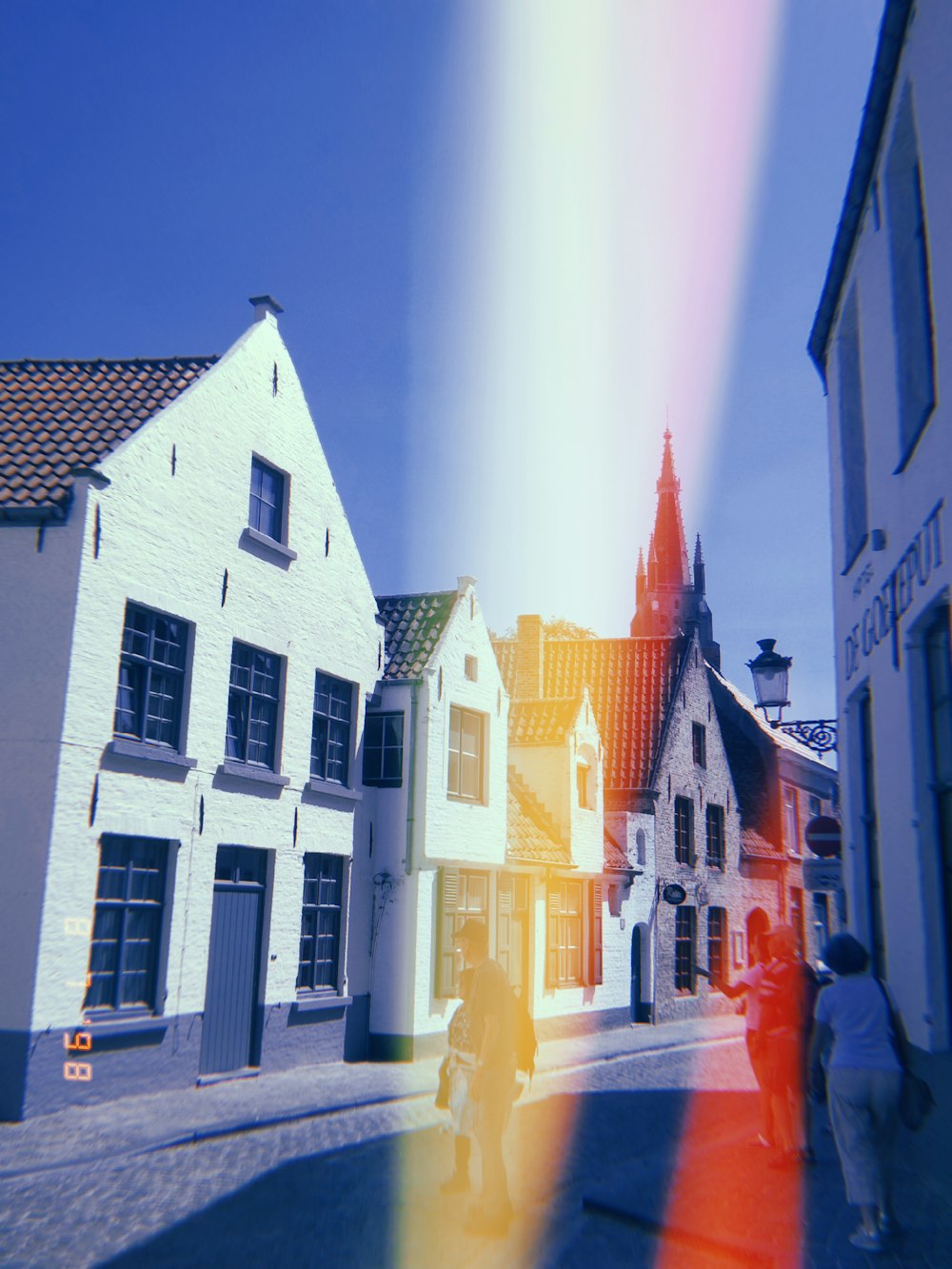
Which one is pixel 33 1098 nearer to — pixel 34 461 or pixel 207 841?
pixel 207 841

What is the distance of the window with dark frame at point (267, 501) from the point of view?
15.4m

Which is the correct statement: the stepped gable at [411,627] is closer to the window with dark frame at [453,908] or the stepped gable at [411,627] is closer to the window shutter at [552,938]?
the window with dark frame at [453,908]

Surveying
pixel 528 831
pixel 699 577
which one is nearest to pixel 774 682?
pixel 528 831

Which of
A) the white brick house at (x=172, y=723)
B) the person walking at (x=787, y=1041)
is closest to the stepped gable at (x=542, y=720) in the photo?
the white brick house at (x=172, y=723)

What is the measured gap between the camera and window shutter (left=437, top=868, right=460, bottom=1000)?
1792cm

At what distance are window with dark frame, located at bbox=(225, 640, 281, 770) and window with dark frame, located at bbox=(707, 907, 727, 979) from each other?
17323mm

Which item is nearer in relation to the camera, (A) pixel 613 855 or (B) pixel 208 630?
(B) pixel 208 630

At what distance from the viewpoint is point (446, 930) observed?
18234 mm

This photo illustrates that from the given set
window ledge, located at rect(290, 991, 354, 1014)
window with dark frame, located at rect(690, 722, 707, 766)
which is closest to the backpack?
window ledge, located at rect(290, 991, 354, 1014)

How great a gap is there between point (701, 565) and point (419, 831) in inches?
2649

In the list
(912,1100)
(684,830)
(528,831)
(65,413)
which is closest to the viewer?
(912,1100)

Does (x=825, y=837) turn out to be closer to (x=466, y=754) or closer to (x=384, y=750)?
(x=384, y=750)

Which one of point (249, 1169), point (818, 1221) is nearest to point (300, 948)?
point (249, 1169)

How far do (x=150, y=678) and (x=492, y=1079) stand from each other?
705cm
